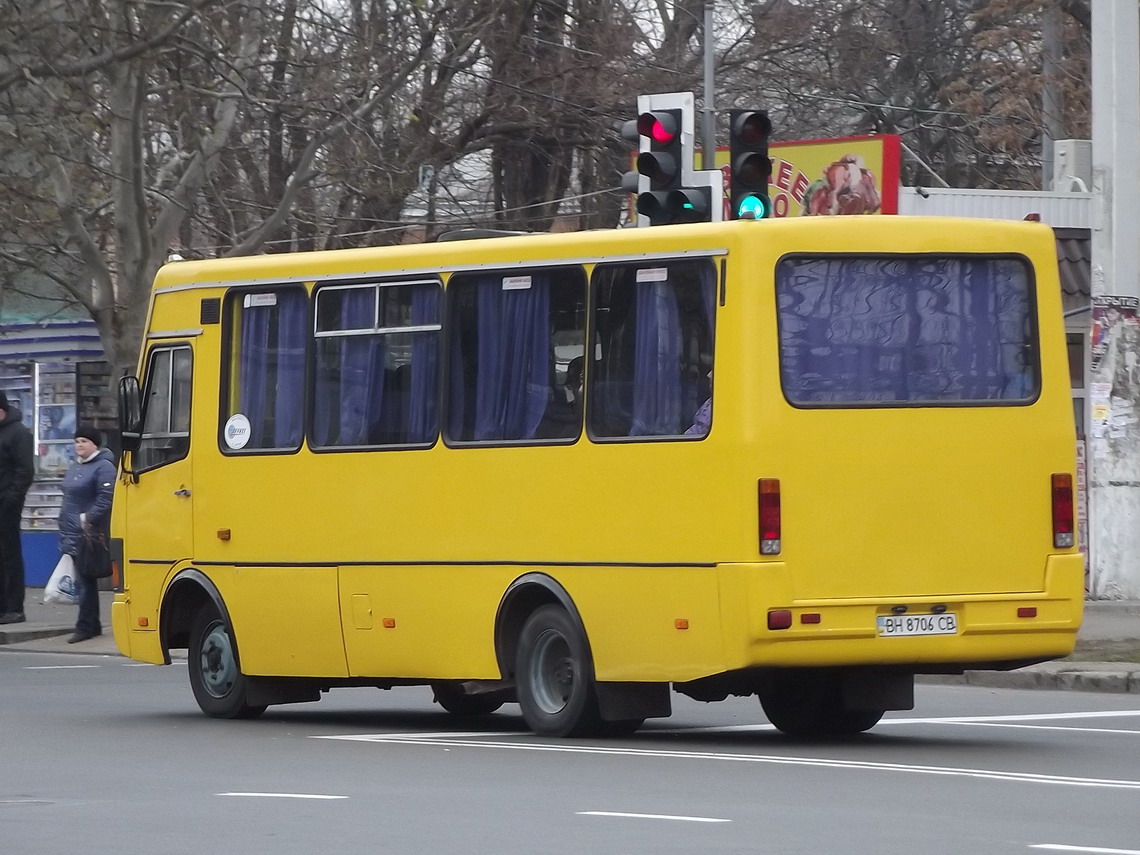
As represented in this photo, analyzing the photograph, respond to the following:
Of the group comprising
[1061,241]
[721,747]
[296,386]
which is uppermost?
[1061,241]

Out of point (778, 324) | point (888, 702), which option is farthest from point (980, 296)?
point (888, 702)

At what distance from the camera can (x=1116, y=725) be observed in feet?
43.9

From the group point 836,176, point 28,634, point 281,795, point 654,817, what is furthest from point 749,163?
point 836,176

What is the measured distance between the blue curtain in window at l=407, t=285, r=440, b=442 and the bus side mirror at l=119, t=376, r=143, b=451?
237 cm

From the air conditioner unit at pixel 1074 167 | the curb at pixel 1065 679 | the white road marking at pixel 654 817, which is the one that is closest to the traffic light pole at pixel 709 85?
the air conditioner unit at pixel 1074 167

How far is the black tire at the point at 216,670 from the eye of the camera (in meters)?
14.3

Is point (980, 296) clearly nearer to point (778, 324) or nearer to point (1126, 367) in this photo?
point (778, 324)

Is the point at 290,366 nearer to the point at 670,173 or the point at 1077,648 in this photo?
the point at 670,173

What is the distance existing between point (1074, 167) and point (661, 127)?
8957 millimetres

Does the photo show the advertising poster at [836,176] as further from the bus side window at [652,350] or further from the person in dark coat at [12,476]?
the bus side window at [652,350]

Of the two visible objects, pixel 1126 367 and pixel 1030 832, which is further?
pixel 1126 367

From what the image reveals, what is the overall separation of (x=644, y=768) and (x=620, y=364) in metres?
2.28

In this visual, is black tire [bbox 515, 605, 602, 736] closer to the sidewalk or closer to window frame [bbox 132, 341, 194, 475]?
window frame [bbox 132, 341, 194, 475]

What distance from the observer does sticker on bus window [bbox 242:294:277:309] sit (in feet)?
46.4
